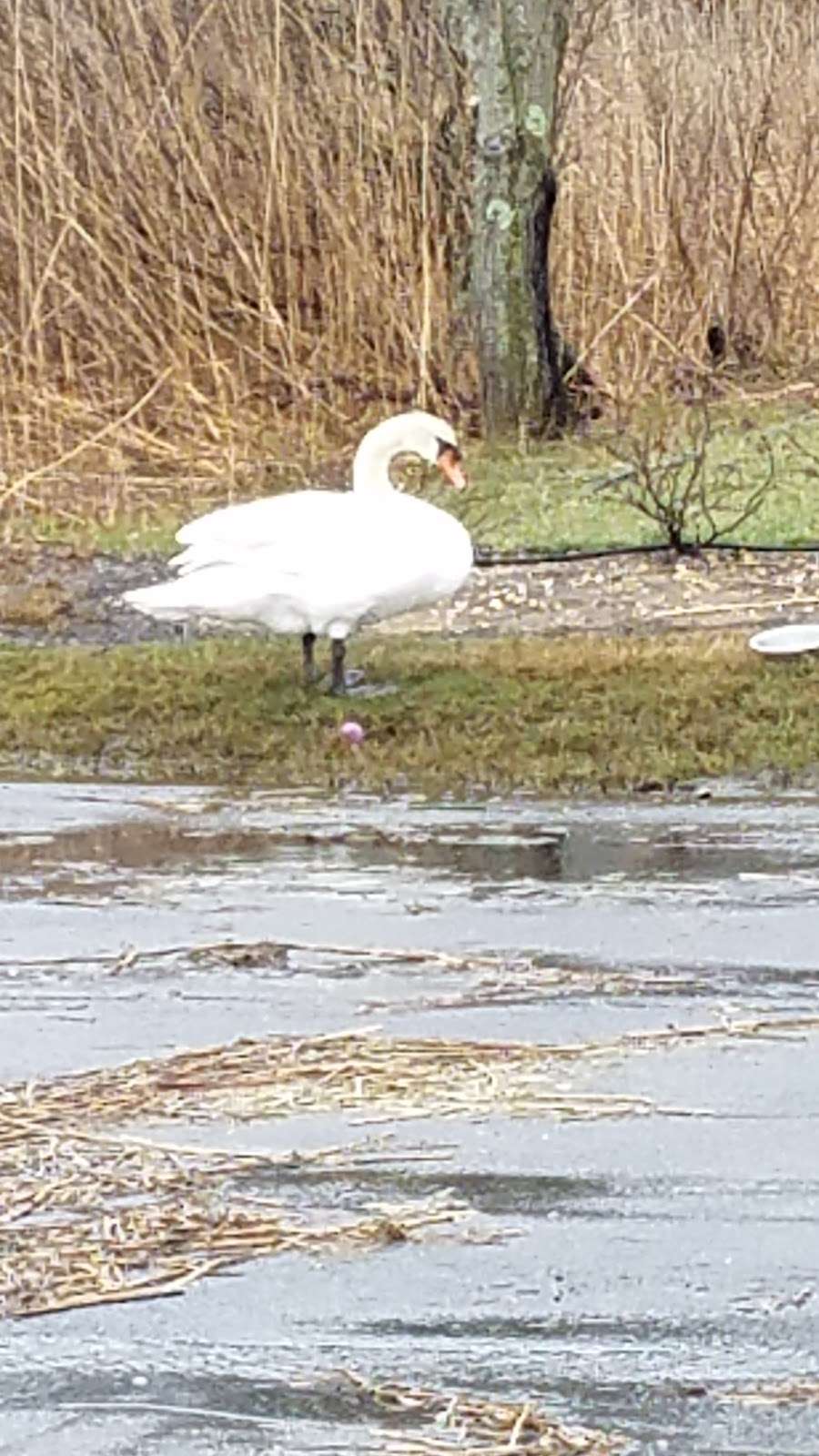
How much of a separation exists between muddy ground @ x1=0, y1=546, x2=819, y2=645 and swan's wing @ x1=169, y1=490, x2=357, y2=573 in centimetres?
159

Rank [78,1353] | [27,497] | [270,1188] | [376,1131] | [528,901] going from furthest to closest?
1. [27,497]
2. [528,901]
3. [376,1131]
4. [270,1188]
5. [78,1353]

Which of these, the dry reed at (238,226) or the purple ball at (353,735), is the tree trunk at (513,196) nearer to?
the dry reed at (238,226)

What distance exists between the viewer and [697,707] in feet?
33.6

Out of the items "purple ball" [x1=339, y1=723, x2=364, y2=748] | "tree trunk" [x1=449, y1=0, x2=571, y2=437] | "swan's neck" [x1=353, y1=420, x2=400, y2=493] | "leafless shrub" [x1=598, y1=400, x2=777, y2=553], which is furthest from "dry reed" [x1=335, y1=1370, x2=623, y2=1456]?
"tree trunk" [x1=449, y1=0, x2=571, y2=437]

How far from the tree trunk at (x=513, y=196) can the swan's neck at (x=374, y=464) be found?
5791 mm

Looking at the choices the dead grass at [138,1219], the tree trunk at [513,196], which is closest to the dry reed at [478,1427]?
the dead grass at [138,1219]

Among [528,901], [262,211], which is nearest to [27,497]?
[262,211]

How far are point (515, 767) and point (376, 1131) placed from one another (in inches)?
156

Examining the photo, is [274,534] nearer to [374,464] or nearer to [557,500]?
[374,464]

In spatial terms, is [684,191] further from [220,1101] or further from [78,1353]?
[78,1353]

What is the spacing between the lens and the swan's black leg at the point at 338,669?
10.5 metres

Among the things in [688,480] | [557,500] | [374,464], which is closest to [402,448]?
[374,464]

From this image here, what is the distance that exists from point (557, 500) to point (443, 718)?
496 centimetres

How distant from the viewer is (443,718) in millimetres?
10234
